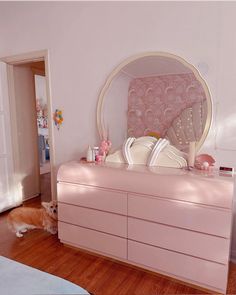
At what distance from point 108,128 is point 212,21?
1.34 m

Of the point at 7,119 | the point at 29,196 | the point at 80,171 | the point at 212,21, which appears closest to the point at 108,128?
the point at 80,171

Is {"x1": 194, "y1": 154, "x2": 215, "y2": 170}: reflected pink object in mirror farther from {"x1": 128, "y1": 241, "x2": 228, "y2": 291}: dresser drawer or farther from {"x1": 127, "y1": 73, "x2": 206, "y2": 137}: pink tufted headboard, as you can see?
{"x1": 128, "y1": 241, "x2": 228, "y2": 291}: dresser drawer

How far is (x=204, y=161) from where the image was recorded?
1956mm

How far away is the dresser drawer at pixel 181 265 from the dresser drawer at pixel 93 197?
33cm

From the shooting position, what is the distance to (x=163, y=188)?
5.72ft

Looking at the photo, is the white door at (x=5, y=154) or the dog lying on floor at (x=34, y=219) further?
the white door at (x=5, y=154)

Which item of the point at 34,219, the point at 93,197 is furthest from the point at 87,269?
the point at 34,219

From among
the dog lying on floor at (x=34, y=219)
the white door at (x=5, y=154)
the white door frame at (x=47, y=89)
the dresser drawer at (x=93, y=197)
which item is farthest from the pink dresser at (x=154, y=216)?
the white door at (x=5, y=154)

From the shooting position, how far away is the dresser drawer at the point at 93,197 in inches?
75.9

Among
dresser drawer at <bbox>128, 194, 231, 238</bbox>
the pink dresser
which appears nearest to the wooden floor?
the pink dresser

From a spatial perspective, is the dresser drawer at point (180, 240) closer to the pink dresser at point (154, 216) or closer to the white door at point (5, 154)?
the pink dresser at point (154, 216)

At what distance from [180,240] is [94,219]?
0.77m

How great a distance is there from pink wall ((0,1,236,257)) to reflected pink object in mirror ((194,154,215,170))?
0.32 feet

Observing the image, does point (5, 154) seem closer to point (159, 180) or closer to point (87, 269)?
point (87, 269)
